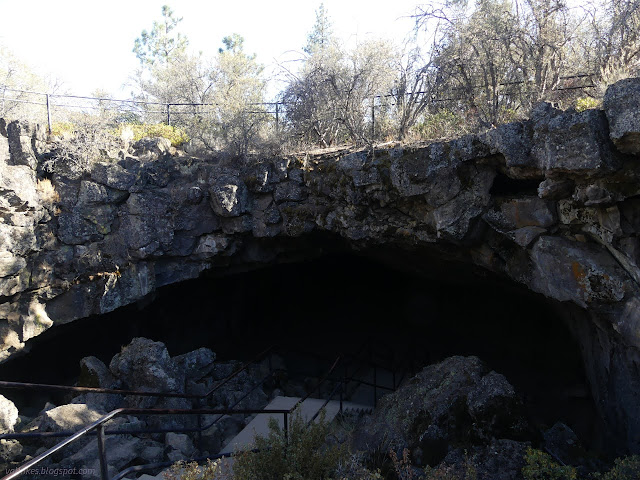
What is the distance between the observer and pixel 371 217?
300 inches

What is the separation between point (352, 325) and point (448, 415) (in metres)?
7.69

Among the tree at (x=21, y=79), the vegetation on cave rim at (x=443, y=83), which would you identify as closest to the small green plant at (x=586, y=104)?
the vegetation on cave rim at (x=443, y=83)

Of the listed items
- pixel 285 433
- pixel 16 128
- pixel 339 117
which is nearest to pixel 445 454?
pixel 285 433

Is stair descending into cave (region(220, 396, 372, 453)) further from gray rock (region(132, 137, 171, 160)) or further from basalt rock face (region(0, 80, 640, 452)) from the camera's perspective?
gray rock (region(132, 137, 171, 160))

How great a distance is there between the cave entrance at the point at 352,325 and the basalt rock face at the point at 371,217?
1.02 meters

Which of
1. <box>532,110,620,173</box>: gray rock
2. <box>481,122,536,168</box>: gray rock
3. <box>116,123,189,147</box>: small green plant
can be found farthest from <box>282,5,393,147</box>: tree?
<box>532,110,620,173</box>: gray rock

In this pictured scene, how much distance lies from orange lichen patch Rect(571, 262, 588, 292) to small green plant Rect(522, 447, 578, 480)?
2.10 m

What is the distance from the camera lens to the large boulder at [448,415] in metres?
4.62

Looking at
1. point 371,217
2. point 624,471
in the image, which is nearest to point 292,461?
point 624,471

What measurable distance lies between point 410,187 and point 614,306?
285 centimetres

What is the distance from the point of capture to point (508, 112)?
7.52 m

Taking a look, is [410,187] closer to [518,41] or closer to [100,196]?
[518,41]

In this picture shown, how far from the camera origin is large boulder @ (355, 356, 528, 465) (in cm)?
462

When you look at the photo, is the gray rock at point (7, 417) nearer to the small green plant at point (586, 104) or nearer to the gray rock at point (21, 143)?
the gray rock at point (21, 143)
